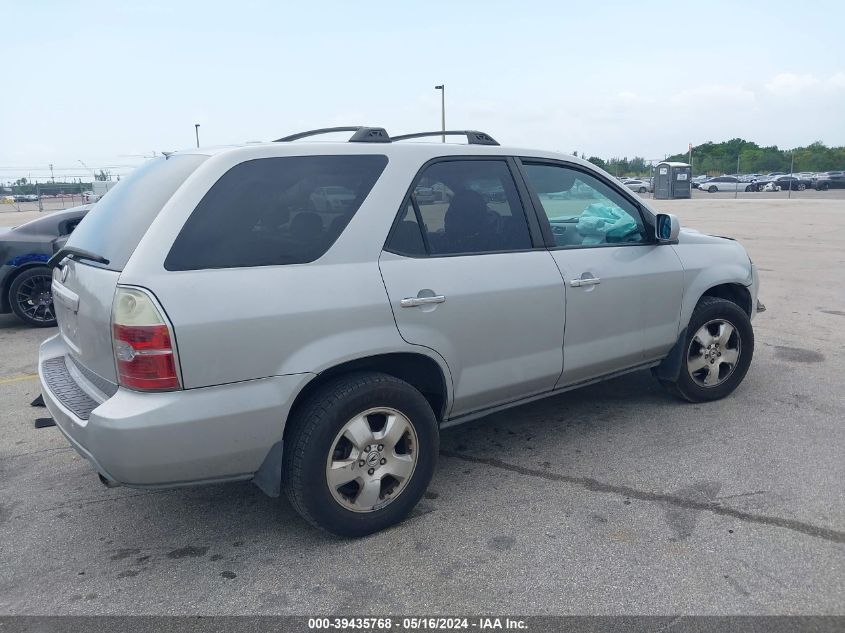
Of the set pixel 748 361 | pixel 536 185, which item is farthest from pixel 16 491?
pixel 748 361

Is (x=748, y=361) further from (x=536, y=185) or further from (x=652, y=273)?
(x=536, y=185)

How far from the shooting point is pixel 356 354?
10.0 feet

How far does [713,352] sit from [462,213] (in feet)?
7.35

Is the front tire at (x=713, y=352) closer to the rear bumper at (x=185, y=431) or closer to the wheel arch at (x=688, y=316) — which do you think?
the wheel arch at (x=688, y=316)

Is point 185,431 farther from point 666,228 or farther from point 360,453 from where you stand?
point 666,228

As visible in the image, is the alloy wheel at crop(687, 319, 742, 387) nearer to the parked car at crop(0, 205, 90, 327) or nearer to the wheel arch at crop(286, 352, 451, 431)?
the wheel arch at crop(286, 352, 451, 431)

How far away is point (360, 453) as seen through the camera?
3121 millimetres

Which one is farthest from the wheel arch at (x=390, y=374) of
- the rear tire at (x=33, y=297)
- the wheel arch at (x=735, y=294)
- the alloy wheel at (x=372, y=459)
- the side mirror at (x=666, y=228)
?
the rear tire at (x=33, y=297)

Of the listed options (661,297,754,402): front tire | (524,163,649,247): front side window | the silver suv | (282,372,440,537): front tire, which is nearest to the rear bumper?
the silver suv

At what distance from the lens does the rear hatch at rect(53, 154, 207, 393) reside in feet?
9.41

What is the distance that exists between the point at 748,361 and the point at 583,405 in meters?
1.18

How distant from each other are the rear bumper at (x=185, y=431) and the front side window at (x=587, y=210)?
1.95 meters

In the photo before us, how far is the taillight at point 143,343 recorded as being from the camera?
8.75 feet

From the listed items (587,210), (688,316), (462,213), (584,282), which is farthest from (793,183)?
(462,213)
